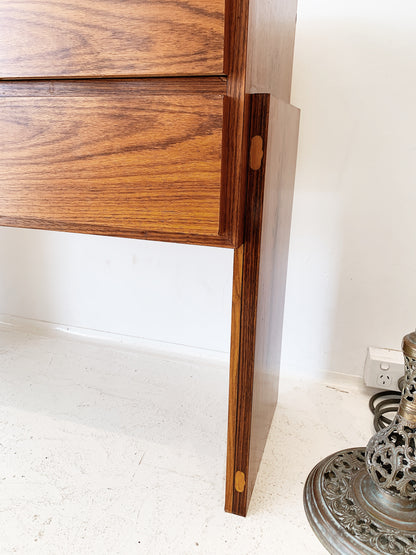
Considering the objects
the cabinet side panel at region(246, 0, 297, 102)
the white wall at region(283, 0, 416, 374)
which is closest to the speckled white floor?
the white wall at region(283, 0, 416, 374)

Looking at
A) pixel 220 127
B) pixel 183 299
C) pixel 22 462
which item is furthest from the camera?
pixel 183 299

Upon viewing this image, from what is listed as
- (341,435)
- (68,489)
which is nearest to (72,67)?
(68,489)

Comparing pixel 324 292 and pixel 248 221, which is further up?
pixel 248 221

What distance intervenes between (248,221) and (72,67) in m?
0.26

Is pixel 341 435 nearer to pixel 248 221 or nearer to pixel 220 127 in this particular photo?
pixel 248 221

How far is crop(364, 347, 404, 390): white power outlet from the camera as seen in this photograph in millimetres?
912

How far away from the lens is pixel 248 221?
0.54 m

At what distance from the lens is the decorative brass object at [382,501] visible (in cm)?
57

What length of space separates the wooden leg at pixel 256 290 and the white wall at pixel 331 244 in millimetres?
194

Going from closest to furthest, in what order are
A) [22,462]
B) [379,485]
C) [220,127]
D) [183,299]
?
[220,127] < [379,485] < [22,462] < [183,299]

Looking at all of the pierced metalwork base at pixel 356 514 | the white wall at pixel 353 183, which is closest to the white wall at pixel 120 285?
the white wall at pixel 353 183

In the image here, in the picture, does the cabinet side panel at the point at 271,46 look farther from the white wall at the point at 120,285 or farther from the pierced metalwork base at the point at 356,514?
the pierced metalwork base at the point at 356,514

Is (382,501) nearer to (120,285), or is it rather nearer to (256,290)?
(256,290)

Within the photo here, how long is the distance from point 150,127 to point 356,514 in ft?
1.83
